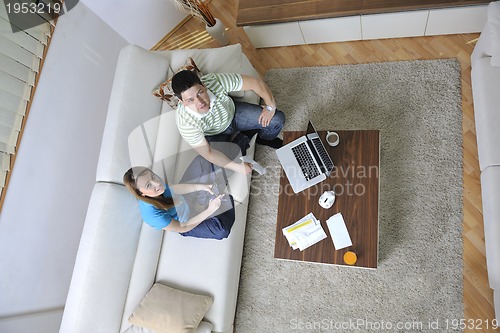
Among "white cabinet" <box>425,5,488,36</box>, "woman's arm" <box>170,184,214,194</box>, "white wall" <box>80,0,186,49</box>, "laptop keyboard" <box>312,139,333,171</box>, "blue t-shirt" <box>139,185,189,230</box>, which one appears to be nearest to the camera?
"blue t-shirt" <box>139,185,189,230</box>

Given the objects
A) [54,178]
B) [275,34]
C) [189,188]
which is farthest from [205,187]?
[275,34]

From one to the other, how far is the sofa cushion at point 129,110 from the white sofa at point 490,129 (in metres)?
2.12

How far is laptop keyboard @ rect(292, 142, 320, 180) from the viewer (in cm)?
241

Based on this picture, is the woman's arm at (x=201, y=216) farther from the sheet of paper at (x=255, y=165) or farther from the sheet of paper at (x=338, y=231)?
the sheet of paper at (x=338, y=231)

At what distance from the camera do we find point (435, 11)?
104 inches

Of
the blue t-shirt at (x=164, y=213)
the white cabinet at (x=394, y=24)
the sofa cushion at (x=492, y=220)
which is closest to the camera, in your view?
the sofa cushion at (x=492, y=220)

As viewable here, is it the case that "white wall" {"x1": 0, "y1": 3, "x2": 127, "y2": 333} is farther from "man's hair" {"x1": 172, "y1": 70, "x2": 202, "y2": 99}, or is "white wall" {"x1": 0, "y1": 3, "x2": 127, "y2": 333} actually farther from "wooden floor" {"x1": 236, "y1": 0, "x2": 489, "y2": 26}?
"wooden floor" {"x1": 236, "y1": 0, "x2": 489, "y2": 26}

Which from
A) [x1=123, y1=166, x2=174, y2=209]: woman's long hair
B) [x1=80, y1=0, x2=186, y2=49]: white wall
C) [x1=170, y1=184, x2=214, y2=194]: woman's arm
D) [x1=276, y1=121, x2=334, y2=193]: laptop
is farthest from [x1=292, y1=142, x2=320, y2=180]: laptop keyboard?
[x1=80, y1=0, x2=186, y2=49]: white wall

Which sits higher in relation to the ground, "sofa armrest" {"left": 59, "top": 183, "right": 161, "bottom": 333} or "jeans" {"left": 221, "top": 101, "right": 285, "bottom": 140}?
"jeans" {"left": 221, "top": 101, "right": 285, "bottom": 140}

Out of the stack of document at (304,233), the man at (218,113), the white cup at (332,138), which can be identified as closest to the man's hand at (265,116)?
the man at (218,113)

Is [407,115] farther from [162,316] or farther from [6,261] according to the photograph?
[6,261]

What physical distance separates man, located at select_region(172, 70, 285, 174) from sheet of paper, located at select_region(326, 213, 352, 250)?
700 millimetres

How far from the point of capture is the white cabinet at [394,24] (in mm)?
2725

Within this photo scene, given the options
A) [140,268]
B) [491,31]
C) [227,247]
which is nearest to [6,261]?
[140,268]
